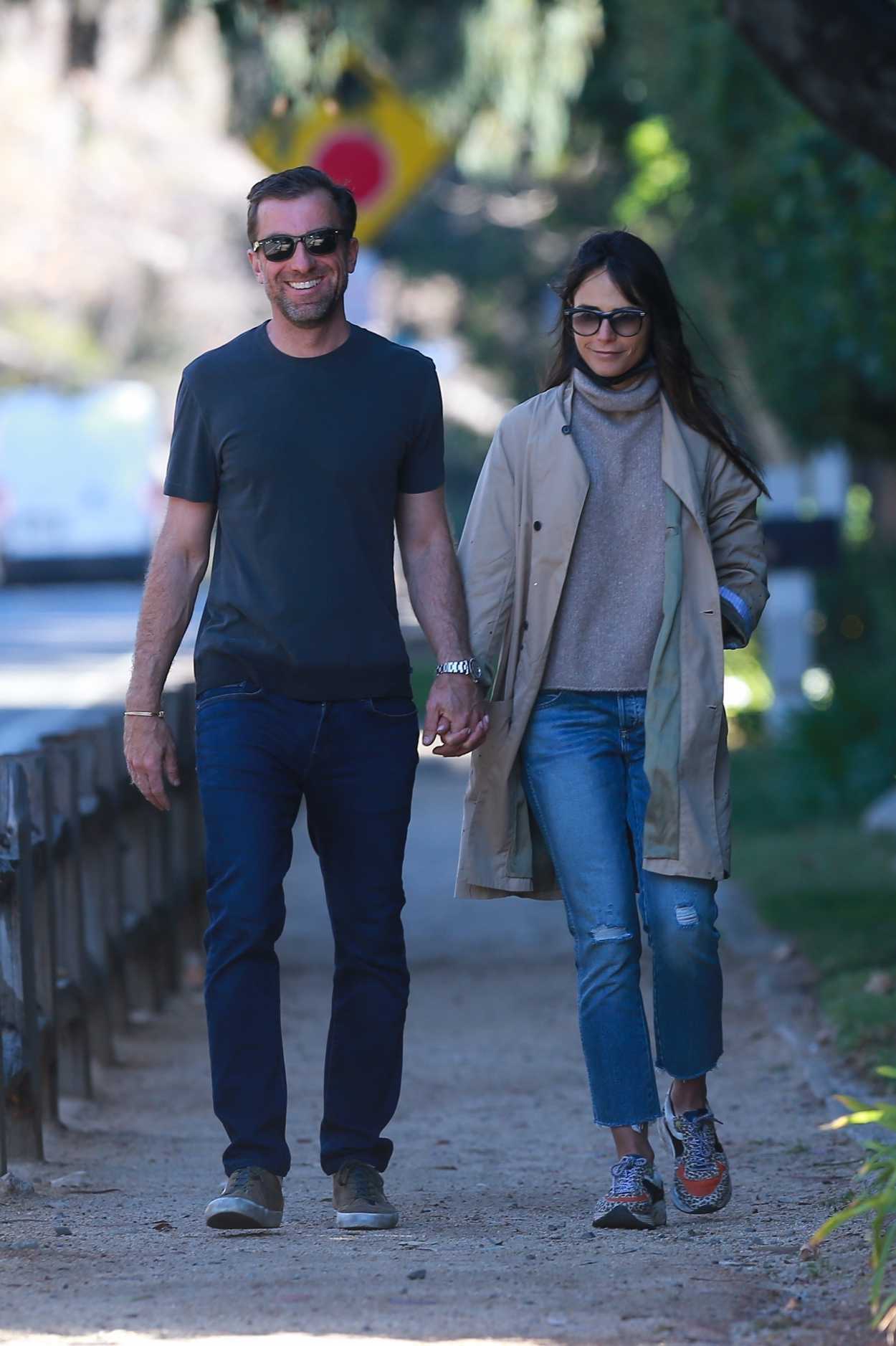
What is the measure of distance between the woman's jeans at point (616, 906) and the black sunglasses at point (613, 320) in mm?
742

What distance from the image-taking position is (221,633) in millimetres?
4926

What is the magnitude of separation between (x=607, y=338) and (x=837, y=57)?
2.58 m

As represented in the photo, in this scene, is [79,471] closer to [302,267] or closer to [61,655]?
[61,655]

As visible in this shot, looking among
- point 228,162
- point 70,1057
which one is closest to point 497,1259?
point 70,1057

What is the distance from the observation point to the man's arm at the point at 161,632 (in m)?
4.93

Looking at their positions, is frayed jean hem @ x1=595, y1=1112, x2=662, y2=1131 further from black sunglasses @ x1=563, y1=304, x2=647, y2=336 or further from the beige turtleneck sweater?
black sunglasses @ x1=563, y1=304, x2=647, y2=336

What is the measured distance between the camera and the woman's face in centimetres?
497

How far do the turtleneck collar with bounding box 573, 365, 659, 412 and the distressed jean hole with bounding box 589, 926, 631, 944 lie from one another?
1.07 m

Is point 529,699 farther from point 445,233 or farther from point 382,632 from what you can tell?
point 445,233

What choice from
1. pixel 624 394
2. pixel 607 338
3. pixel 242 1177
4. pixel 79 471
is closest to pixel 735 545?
pixel 624 394

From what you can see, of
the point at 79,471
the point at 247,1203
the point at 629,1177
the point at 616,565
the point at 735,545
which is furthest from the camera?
the point at 79,471

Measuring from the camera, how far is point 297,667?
4.87 meters

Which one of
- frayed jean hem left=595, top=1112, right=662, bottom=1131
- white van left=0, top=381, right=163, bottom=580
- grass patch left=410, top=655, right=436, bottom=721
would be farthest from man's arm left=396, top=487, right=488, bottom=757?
white van left=0, top=381, right=163, bottom=580

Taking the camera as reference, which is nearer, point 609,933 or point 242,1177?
point 242,1177
